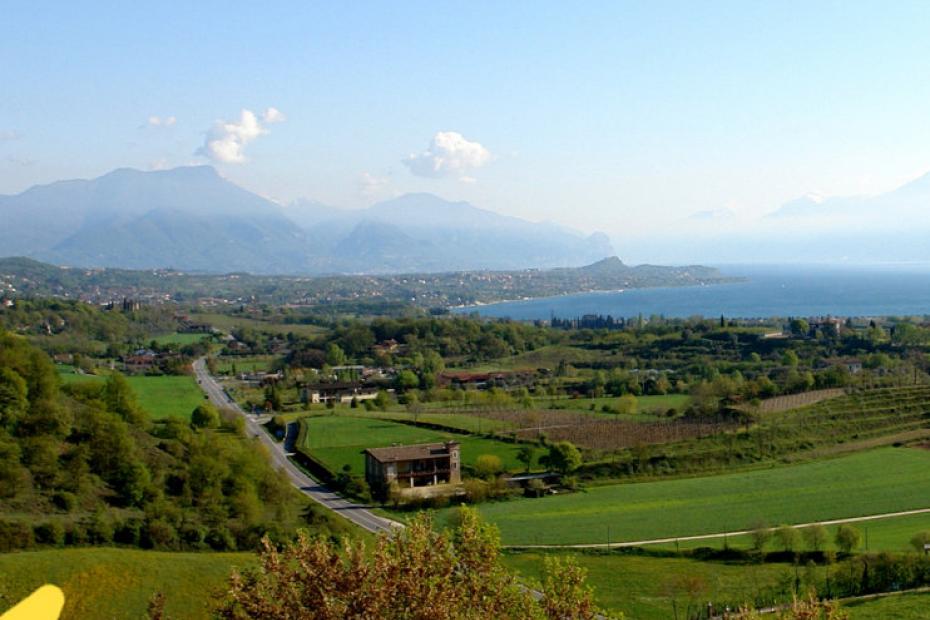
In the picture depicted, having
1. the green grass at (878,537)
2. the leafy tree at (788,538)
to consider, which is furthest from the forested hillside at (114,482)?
the leafy tree at (788,538)

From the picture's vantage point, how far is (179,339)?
297 ft

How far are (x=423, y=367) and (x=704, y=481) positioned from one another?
3693 cm

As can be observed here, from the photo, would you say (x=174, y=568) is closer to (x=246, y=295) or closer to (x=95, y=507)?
(x=95, y=507)

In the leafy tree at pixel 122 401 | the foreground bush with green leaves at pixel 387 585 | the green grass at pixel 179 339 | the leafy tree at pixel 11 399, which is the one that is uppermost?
the foreground bush with green leaves at pixel 387 585

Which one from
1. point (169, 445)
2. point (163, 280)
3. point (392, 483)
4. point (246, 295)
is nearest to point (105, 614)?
point (169, 445)

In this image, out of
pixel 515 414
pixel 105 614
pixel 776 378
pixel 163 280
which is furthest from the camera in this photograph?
pixel 163 280

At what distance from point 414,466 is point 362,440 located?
25.6 ft

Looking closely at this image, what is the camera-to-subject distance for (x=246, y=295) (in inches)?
6865

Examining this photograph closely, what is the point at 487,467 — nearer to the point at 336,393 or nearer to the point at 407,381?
the point at 336,393

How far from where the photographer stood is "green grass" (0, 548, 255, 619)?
663 inches

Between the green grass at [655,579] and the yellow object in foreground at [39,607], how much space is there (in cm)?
1781

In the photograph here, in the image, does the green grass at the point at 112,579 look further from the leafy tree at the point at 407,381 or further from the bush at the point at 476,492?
the leafy tree at the point at 407,381

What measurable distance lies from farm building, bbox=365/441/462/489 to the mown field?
1428cm

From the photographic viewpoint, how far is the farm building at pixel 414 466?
34.3m
